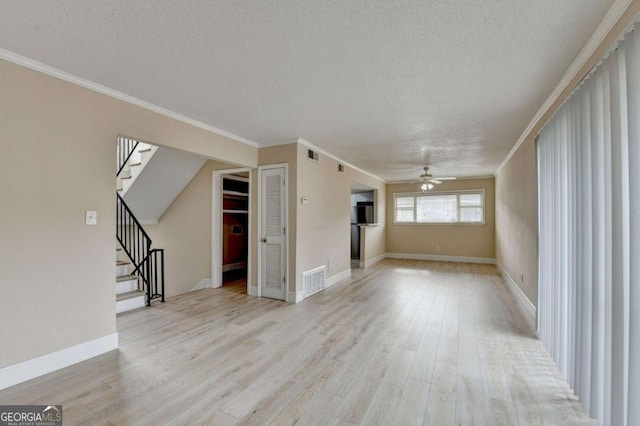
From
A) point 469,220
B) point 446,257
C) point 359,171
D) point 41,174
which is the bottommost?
point 446,257

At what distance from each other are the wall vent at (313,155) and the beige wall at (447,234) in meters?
5.01

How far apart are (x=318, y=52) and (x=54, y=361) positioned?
3422 millimetres

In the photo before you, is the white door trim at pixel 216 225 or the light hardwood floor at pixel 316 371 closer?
the light hardwood floor at pixel 316 371

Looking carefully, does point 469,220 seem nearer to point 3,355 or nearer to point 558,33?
point 558,33

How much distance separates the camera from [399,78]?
7.97 ft

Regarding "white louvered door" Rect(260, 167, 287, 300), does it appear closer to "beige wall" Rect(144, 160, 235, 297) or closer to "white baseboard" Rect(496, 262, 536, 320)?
"beige wall" Rect(144, 160, 235, 297)

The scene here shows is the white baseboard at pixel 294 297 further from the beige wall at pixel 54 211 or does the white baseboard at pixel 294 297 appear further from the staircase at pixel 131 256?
the beige wall at pixel 54 211

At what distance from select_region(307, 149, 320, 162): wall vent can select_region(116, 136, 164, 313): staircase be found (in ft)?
8.52

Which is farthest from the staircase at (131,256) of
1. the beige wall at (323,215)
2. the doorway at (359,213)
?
the doorway at (359,213)

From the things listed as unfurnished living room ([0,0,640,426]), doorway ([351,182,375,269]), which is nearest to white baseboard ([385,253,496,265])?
doorway ([351,182,375,269])

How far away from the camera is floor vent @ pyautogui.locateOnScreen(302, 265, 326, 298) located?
15.1ft

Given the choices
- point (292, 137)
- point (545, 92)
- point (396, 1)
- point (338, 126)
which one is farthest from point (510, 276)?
point (396, 1)

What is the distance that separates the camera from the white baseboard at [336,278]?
537 centimetres

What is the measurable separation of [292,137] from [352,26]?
254cm
